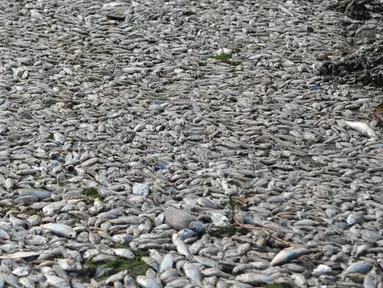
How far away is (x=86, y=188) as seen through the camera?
3.83 meters

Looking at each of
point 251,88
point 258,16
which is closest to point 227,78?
point 251,88

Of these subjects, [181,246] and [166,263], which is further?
[181,246]

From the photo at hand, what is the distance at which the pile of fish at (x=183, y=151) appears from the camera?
3.27 m

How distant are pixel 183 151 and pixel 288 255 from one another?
3.77 feet

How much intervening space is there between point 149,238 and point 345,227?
3.00 ft

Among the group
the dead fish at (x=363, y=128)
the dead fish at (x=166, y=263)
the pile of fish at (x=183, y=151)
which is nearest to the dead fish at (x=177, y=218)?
the pile of fish at (x=183, y=151)

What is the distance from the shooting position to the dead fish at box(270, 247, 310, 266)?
3.25 metres

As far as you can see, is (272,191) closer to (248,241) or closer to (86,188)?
(248,241)

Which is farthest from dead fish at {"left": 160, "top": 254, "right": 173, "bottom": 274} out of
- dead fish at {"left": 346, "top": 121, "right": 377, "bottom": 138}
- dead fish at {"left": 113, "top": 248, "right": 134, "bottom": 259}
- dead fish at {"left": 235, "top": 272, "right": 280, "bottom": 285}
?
dead fish at {"left": 346, "top": 121, "right": 377, "bottom": 138}

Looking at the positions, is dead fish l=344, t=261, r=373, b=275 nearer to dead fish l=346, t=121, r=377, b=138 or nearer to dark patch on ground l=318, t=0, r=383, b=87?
dead fish l=346, t=121, r=377, b=138

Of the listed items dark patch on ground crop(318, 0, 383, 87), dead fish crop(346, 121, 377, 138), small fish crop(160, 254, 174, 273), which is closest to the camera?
small fish crop(160, 254, 174, 273)

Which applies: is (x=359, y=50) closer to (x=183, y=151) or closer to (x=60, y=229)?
(x=183, y=151)

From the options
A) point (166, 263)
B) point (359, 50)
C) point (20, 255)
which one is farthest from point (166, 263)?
point (359, 50)

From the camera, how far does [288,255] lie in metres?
3.27
